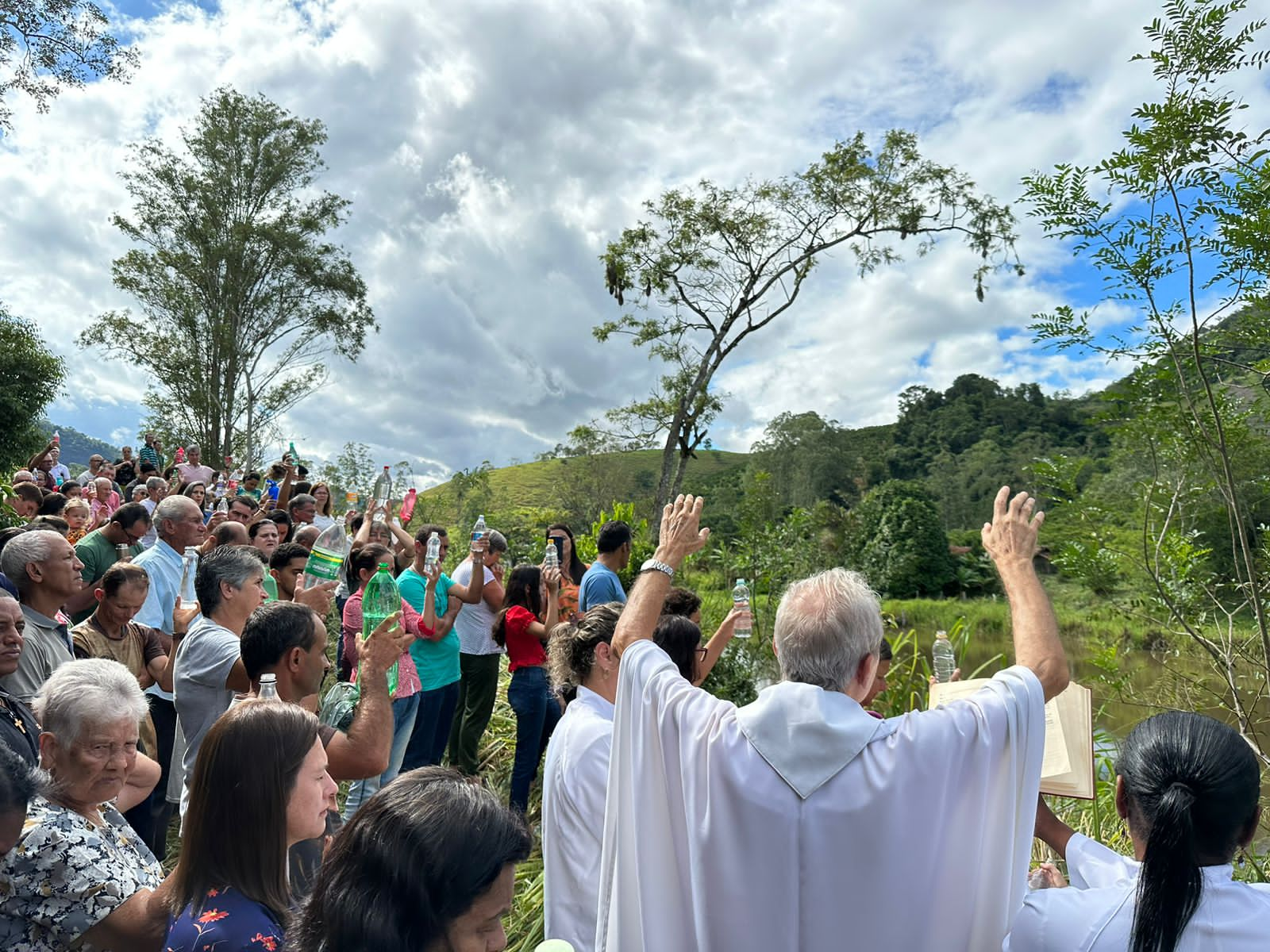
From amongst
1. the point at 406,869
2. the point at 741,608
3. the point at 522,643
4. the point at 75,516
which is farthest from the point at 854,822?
the point at 75,516

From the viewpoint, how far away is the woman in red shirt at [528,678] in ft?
17.8

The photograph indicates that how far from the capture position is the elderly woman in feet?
6.48

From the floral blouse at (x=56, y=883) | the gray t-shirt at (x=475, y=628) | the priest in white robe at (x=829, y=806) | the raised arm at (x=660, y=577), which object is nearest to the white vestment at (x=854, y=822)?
the priest in white robe at (x=829, y=806)

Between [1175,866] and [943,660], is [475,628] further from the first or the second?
[1175,866]

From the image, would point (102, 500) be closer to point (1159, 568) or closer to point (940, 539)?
point (1159, 568)

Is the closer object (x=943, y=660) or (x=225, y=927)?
(x=225, y=927)

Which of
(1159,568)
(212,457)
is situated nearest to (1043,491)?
(1159,568)

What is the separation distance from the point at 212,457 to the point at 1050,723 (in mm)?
25146

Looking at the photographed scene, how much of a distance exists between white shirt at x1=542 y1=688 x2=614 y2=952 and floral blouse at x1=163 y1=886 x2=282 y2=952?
0.91 m

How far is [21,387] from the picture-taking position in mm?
16422

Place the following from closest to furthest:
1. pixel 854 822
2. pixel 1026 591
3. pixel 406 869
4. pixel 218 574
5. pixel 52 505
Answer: pixel 406 869, pixel 854 822, pixel 1026 591, pixel 218 574, pixel 52 505

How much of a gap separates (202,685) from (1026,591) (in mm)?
3137

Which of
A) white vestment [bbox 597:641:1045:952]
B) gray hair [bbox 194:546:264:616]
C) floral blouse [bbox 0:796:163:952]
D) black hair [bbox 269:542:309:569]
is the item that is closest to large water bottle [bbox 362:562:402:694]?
black hair [bbox 269:542:309:569]

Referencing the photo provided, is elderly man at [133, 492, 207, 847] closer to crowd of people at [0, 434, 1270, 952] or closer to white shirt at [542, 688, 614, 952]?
crowd of people at [0, 434, 1270, 952]
